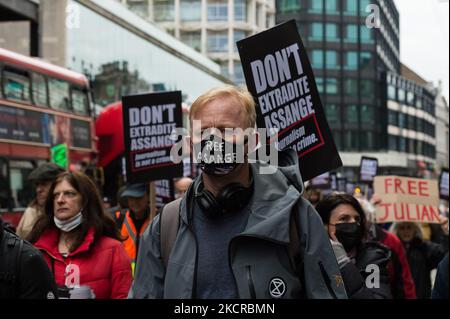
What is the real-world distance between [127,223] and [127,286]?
92.6 inches

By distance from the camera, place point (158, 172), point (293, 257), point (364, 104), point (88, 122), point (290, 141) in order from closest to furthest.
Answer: point (293, 257) < point (290, 141) < point (158, 172) < point (88, 122) < point (364, 104)

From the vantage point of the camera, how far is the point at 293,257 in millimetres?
2232

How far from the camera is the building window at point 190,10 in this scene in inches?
2342

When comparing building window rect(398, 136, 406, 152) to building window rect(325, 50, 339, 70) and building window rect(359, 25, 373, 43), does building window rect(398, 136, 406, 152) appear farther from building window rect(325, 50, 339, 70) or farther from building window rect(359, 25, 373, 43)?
building window rect(359, 25, 373, 43)

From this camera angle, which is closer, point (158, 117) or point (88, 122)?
point (158, 117)

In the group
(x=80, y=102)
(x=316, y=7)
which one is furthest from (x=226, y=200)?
(x=316, y=7)

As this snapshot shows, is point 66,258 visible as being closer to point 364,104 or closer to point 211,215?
Answer: point 211,215

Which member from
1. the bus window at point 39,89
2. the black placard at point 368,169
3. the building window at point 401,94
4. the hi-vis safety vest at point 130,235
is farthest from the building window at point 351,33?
the hi-vis safety vest at point 130,235

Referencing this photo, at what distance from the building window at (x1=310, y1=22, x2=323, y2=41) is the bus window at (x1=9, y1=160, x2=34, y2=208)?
61.7m

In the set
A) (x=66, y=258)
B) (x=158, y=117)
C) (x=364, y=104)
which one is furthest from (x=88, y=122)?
(x=364, y=104)

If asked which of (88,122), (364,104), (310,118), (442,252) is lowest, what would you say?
(442,252)

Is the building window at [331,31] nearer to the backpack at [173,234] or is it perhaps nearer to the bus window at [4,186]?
the bus window at [4,186]

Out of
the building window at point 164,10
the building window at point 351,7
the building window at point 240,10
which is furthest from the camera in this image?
the building window at point 351,7

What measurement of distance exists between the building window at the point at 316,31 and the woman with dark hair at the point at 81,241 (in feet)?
233
